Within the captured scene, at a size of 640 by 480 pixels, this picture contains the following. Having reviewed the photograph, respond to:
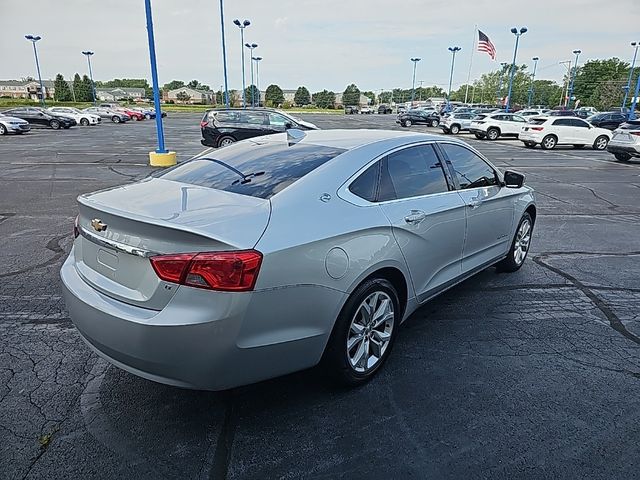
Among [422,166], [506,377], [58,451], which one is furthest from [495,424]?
[58,451]

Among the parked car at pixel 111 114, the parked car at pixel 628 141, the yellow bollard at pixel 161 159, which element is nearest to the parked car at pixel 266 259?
the yellow bollard at pixel 161 159

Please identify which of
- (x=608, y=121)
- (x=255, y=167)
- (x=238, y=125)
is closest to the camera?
(x=255, y=167)

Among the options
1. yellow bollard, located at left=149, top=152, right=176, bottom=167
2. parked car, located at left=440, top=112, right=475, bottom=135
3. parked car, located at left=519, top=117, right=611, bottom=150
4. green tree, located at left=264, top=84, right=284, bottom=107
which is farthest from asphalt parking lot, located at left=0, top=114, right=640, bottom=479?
green tree, located at left=264, top=84, right=284, bottom=107

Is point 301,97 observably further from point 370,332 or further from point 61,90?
point 370,332

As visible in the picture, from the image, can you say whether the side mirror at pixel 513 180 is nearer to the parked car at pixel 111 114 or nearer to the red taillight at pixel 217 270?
the red taillight at pixel 217 270

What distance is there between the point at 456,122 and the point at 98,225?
3332cm

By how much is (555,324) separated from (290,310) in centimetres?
272

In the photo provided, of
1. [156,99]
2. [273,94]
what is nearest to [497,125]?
[156,99]

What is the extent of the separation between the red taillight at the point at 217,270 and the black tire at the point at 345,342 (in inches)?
29.5

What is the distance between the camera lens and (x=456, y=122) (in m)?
33.0

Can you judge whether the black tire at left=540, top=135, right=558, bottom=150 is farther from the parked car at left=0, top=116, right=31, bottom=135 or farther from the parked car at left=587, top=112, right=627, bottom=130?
the parked car at left=0, top=116, right=31, bottom=135

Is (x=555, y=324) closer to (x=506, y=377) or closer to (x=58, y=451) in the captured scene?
(x=506, y=377)

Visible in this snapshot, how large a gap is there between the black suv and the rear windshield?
47.2 ft

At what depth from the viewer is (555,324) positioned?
402cm
